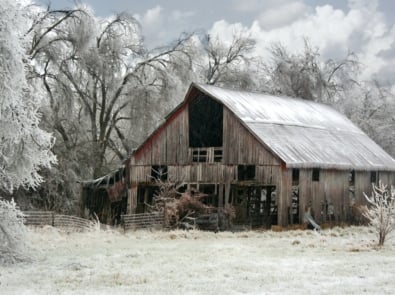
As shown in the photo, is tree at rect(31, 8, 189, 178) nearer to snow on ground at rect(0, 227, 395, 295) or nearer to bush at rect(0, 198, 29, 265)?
snow on ground at rect(0, 227, 395, 295)

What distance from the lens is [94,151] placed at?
4069 centimetres

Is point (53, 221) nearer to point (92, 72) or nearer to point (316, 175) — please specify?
point (316, 175)

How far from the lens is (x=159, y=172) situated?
3241 cm

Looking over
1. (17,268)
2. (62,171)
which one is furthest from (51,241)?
(62,171)

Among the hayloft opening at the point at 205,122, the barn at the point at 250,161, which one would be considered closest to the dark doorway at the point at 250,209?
the barn at the point at 250,161

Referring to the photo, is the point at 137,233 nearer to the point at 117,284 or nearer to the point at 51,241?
→ the point at 51,241

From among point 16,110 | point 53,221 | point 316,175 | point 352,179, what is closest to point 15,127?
point 16,110

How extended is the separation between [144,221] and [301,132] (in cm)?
936

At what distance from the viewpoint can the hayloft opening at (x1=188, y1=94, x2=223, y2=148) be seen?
103 ft

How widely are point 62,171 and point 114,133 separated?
1285 centimetres

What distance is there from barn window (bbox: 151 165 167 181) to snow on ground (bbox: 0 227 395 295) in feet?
20.4

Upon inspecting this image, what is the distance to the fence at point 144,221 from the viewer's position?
28703mm

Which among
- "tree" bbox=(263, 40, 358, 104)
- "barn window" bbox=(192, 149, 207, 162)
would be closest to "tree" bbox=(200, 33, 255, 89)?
"tree" bbox=(263, 40, 358, 104)

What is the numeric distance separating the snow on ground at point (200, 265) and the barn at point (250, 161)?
3.67 metres
